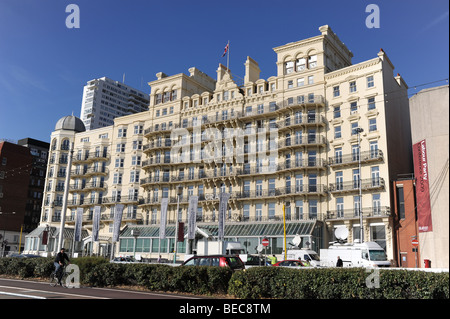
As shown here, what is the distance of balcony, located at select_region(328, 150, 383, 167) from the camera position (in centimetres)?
4412

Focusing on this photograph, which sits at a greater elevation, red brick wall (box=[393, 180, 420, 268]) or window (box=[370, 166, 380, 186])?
window (box=[370, 166, 380, 186])

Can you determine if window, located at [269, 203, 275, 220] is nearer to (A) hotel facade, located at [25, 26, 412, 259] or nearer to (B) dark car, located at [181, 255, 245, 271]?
(A) hotel facade, located at [25, 26, 412, 259]

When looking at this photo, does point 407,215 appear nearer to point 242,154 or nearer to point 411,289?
point 242,154

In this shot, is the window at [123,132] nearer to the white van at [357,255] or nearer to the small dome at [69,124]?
the small dome at [69,124]

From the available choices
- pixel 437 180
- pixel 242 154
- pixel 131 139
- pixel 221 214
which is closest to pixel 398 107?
pixel 242 154

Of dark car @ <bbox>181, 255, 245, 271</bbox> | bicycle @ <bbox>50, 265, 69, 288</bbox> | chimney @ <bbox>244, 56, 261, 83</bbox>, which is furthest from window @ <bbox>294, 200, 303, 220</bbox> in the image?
bicycle @ <bbox>50, 265, 69, 288</bbox>

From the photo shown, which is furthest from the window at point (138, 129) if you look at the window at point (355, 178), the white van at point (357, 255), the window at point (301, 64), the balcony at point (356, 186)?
the white van at point (357, 255)

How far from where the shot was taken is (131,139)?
217ft

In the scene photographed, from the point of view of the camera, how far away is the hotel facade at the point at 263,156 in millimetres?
45656

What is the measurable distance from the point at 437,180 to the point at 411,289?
4775mm

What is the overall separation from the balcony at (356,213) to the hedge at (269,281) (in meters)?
29.3

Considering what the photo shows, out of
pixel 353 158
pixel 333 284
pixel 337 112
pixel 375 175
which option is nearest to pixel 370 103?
pixel 337 112

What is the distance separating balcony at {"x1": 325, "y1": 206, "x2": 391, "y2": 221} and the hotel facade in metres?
0.12
